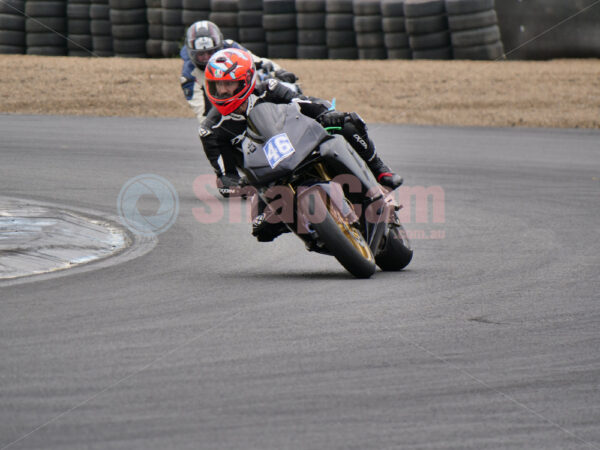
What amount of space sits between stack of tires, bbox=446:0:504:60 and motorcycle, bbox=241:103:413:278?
13.4m

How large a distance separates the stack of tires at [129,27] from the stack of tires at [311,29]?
3.69m

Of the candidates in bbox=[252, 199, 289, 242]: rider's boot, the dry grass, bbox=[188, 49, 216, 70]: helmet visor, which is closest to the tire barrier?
the dry grass

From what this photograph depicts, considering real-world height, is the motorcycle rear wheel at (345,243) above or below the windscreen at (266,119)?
below

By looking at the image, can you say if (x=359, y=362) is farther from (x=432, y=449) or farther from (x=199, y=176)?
(x=199, y=176)

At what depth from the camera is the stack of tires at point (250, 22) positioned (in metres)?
20.8

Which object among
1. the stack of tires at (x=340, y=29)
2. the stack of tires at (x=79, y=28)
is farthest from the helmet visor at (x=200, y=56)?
the stack of tires at (x=79, y=28)

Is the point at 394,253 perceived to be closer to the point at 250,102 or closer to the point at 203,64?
the point at 250,102

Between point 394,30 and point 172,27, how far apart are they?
506cm

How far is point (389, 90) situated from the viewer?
1845 cm

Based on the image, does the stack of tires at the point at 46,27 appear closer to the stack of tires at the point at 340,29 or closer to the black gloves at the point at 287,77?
the stack of tires at the point at 340,29

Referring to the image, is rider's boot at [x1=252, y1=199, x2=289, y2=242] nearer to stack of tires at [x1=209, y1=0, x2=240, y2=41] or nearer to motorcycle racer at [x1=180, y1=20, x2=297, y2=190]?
motorcycle racer at [x1=180, y1=20, x2=297, y2=190]

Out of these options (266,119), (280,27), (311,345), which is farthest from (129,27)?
(311,345)

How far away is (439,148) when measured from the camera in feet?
45.2

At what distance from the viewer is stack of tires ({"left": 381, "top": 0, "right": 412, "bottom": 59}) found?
19.5m
